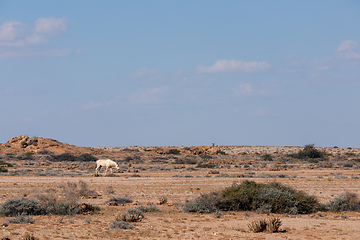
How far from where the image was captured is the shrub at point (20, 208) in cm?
1562

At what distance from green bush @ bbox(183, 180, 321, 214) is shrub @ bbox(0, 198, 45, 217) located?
5358 millimetres

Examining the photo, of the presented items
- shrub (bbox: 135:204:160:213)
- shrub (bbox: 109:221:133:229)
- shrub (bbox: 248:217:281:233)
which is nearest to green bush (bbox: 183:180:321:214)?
shrub (bbox: 135:204:160:213)

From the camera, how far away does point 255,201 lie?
17859mm

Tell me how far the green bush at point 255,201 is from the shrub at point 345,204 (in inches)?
20.5

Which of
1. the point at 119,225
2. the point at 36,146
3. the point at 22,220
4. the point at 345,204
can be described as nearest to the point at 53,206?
the point at 22,220

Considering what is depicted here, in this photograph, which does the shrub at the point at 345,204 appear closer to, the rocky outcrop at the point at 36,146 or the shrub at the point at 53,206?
the shrub at the point at 53,206

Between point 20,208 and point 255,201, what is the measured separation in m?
8.60

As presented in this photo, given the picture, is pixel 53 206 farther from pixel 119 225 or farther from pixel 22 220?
pixel 119 225

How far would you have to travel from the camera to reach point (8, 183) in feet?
92.5

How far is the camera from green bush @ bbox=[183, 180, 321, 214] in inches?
689

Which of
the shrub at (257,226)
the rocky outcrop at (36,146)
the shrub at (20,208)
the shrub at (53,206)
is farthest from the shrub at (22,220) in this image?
the rocky outcrop at (36,146)

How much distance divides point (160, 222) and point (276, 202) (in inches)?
196

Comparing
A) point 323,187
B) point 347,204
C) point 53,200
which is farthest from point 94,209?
point 323,187

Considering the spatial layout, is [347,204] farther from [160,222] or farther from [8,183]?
[8,183]
